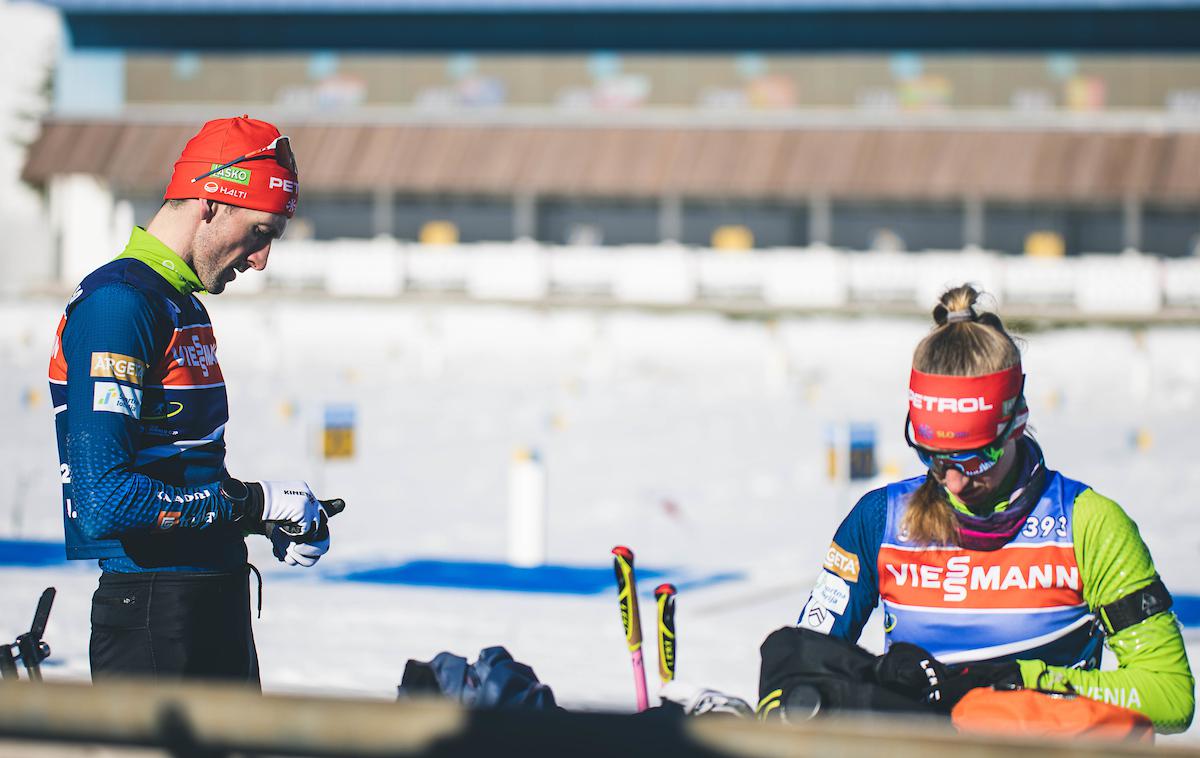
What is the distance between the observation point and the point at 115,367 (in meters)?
3.21

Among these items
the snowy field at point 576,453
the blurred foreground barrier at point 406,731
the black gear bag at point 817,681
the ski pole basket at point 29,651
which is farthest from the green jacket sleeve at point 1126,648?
the snowy field at point 576,453

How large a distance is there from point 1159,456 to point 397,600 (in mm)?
10604

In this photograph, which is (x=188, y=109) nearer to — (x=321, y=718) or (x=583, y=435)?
(x=583, y=435)

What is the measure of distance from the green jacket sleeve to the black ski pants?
1829mm

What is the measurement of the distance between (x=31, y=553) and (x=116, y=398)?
7.86m

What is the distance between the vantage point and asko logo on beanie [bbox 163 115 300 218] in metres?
3.49

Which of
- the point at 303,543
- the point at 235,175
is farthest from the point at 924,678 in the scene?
the point at 235,175

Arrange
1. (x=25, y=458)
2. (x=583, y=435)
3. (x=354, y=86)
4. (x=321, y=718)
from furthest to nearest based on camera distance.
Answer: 1. (x=354, y=86)
2. (x=583, y=435)
3. (x=25, y=458)
4. (x=321, y=718)

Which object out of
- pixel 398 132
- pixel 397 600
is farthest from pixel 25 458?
pixel 398 132

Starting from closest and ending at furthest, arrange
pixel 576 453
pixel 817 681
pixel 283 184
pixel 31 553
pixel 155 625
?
pixel 817 681 < pixel 155 625 < pixel 283 184 < pixel 31 553 < pixel 576 453

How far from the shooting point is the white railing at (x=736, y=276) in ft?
89.4

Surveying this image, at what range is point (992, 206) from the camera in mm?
29953

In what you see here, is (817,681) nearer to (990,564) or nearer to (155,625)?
(990,564)

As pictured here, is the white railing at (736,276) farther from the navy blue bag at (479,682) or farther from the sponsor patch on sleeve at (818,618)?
the navy blue bag at (479,682)
